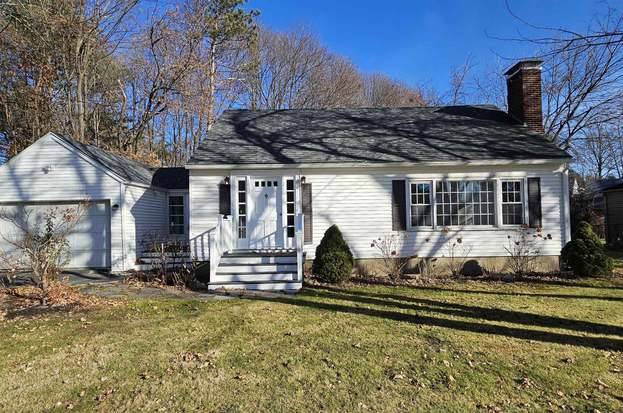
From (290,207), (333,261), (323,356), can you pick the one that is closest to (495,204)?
(333,261)

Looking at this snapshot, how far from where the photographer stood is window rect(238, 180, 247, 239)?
1084 cm

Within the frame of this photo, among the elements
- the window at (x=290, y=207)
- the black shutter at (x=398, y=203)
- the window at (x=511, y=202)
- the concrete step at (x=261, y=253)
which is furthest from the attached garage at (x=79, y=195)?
the window at (x=511, y=202)

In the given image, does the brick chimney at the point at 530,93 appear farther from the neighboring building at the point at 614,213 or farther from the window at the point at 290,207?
the neighboring building at the point at 614,213

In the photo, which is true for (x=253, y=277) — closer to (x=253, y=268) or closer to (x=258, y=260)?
(x=253, y=268)

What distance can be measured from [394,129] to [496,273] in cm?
539

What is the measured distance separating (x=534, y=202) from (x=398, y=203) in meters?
3.77

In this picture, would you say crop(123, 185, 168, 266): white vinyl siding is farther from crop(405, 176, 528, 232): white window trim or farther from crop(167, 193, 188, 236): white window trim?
crop(405, 176, 528, 232): white window trim

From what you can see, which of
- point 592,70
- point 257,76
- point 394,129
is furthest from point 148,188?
point 592,70

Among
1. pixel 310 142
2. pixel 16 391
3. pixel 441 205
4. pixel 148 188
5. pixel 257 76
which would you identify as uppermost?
pixel 257 76

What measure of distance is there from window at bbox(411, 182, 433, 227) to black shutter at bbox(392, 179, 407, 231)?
267mm

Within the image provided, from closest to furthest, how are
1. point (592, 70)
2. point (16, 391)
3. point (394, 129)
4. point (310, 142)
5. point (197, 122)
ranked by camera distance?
1. point (16, 391)
2. point (310, 142)
3. point (394, 129)
4. point (592, 70)
5. point (197, 122)

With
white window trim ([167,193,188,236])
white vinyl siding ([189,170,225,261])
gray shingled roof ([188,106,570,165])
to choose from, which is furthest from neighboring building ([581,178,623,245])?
white window trim ([167,193,188,236])

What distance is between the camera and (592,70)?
61.3ft

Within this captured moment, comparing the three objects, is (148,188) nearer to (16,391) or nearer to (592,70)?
(16,391)
